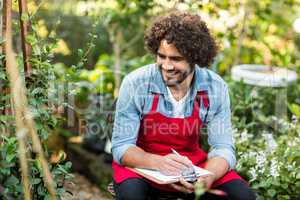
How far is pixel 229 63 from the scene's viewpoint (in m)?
5.39

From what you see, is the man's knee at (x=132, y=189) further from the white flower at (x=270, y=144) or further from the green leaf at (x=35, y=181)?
the white flower at (x=270, y=144)

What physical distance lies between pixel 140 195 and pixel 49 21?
344 cm

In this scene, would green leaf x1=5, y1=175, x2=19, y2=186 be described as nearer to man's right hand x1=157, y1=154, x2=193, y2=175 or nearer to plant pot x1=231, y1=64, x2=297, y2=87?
man's right hand x1=157, y1=154, x2=193, y2=175

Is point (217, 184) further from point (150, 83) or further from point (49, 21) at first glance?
point (49, 21)

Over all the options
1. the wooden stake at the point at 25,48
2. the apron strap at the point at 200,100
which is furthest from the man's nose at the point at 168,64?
the wooden stake at the point at 25,48

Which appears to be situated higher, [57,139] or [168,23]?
[168,23]

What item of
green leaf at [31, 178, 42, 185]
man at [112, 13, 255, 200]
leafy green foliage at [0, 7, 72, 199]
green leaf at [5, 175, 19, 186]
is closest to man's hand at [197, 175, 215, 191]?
man at [112, 13, 255, 200]

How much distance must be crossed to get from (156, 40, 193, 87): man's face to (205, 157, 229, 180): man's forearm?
1.57ft

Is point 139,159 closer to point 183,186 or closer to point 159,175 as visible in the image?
point 159,175

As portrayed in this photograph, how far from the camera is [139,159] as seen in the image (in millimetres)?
2836

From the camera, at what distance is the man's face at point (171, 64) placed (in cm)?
288

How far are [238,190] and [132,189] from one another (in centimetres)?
56

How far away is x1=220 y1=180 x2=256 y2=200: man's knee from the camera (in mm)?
2789

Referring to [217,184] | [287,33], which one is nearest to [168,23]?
[217,184]
